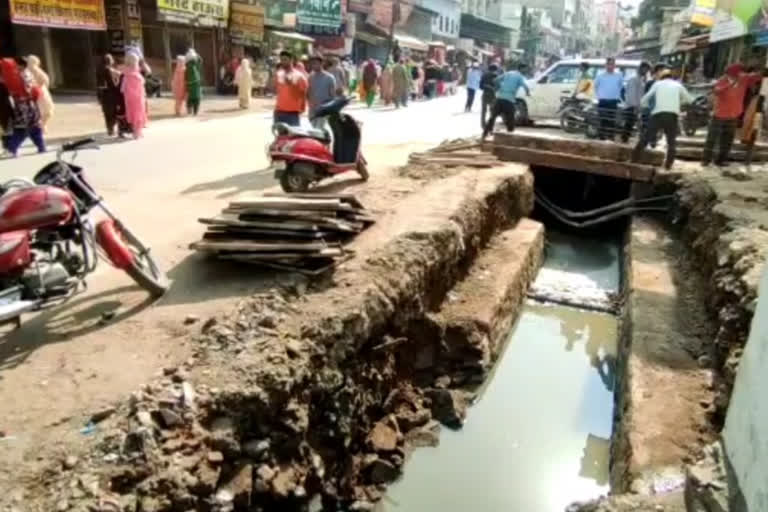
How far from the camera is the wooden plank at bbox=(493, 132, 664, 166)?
11.0 m

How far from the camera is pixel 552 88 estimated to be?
16641 mm

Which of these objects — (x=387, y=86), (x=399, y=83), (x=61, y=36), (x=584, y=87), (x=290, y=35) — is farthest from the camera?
(x=290, y=35)

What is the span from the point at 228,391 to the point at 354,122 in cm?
564

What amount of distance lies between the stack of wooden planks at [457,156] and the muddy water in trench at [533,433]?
2.99 metres

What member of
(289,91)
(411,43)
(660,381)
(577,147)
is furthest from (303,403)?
(411,43)

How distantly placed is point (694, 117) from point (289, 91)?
9990mm

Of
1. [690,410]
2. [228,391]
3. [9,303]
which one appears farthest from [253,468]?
[690,410]

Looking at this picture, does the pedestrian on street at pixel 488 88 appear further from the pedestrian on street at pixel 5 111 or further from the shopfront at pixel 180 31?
the shopfront at pixel 180 31

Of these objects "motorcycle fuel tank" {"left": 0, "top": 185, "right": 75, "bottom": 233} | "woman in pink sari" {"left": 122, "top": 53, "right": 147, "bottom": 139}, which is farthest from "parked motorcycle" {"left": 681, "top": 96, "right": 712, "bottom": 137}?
"motorcycle fuel tank" {"left": 0, "top": 185, "right": 75, "bottom": 233}

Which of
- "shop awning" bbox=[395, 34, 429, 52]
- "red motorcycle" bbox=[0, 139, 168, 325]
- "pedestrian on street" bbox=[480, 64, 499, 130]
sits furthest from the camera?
"shop awning" bbox=[395, 34, 429, 52]

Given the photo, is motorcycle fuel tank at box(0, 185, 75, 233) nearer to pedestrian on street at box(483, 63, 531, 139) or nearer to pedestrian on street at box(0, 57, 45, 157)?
pedestrian on street at box(0, 57, 45, 157)

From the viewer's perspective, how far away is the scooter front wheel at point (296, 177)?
25.8 feet

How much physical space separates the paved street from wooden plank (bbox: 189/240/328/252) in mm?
208

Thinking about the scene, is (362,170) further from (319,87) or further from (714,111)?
(714,111)
